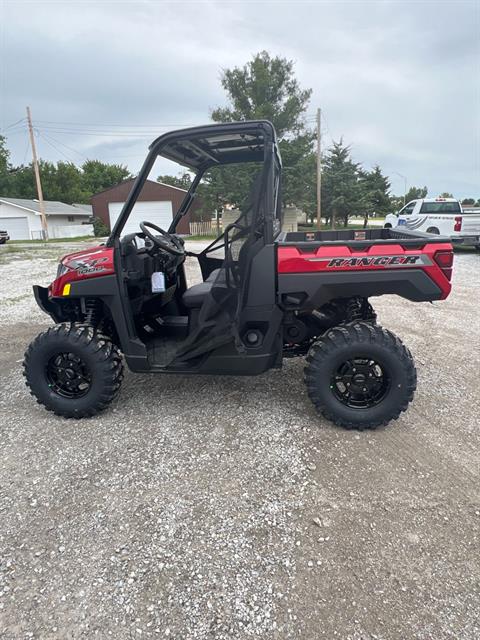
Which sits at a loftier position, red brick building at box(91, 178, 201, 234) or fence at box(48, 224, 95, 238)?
red brick building at box(91, 178, 201, 234)

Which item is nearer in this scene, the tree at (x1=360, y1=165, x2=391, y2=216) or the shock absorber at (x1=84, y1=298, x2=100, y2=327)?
the shock absorber at (x1=84, y1=298, x2=100, y2=327)

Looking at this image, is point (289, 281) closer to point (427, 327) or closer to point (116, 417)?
point (116, 417)

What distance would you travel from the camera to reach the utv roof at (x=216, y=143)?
107 inches

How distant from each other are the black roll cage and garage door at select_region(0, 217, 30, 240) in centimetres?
3758

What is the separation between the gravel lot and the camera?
66.1 inches

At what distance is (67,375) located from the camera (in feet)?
10.4

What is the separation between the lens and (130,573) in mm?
1869

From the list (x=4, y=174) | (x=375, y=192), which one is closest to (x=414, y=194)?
(x=375, y=192)

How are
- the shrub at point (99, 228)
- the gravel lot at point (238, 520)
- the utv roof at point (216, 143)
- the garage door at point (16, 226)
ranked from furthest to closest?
the garage door at point (16, 226) < the shrub at point (99, 228) < the utv roof at point (216, 143) < the gravel lot at point (238, 520)

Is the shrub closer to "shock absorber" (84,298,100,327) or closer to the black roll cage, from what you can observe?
the black roll cage

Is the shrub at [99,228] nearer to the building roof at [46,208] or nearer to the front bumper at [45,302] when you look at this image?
the building roof at [46,208]

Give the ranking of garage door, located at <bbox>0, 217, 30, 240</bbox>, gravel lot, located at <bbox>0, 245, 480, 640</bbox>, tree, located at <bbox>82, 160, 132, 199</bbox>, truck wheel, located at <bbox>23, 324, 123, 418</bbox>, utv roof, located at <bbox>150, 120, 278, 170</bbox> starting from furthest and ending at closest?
tree, located at <bbox>82, 160, 132, 199</bbox>
garage door, located at <bbox>0, 217, 30, 240</bbox>
truck wheel, located at <bbox>23, 324, 123, 418</bbox>
utv roof, located at <bbox>150, 120, 278, 170</bbox>
gravel lot, located at <bbox>0, 245, 480, 640</bbox>

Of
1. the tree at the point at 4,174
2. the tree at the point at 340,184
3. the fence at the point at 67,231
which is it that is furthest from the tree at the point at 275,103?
the tree at the point at 4,174

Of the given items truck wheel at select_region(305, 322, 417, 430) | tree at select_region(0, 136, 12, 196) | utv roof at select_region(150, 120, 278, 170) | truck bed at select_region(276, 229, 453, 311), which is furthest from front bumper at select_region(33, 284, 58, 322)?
tree at select_region(0, 136, 12, 196)
